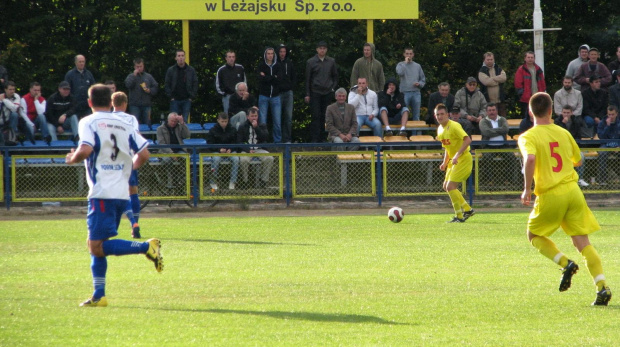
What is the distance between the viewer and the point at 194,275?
31.4 ft

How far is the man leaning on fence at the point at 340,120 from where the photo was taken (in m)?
19.7

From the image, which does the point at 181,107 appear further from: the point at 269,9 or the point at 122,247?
the point at 122,247

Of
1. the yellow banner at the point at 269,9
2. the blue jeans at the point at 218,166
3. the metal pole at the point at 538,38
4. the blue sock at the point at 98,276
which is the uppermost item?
the yellow banner at the point at 269,9

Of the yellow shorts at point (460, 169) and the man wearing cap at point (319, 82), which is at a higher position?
the man wearing cap at point (319, 82)

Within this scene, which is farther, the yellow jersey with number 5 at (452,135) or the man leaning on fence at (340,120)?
the man leaning on fence at (340,120)

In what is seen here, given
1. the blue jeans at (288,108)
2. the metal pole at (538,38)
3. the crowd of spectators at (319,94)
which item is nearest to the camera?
the crowd of spectators at (319,94)

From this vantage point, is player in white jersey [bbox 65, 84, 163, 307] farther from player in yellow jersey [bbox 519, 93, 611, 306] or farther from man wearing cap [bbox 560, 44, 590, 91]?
man wearing cap [bbox 560, 44, 590, 91]

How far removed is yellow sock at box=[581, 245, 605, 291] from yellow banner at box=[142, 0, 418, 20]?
1462cm

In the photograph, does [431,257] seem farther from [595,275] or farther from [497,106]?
[497,106]

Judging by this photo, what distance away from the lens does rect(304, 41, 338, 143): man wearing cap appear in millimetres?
20719

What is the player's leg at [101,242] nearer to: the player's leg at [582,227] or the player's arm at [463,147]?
the player's leg at [582,227]

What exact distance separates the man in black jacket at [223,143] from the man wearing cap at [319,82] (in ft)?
8.01

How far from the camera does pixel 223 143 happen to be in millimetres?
A: 19109

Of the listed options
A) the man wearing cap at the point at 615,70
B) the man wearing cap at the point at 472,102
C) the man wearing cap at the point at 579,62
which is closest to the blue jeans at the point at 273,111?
the man wearing cap at the point at 472,102
